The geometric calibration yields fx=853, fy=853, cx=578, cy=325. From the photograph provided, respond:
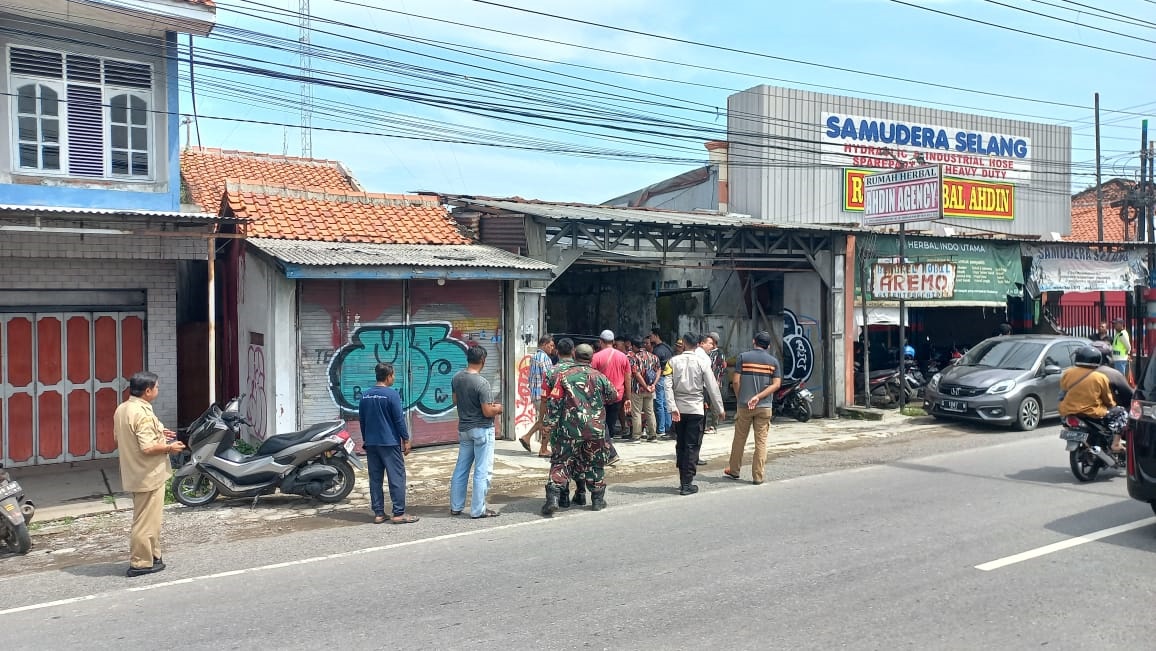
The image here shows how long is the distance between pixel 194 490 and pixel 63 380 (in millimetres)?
4294

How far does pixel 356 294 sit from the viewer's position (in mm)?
11680

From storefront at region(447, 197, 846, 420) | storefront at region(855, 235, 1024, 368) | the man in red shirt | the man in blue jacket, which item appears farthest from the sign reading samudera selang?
the man in blue jacket

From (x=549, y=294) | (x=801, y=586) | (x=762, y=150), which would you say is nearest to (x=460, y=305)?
(x=801, y=586)

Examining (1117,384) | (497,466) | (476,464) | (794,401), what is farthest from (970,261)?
(476,464)

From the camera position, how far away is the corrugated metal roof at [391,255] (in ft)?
35.0

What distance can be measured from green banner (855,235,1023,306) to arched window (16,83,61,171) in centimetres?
1347

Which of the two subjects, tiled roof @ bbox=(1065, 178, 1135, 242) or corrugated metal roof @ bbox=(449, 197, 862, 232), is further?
tiled roof @ bbox=(1065, 178, 1135, 242)

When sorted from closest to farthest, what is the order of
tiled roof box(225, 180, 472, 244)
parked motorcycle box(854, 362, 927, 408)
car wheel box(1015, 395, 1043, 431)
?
tiled roof box(225, 180, 472, 244) < car wheel box(1015, 395, 1043, 431) < parked motorcycle box(854, 362, 927, 408)

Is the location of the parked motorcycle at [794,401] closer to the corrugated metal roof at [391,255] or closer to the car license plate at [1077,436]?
the corrugated metal roof at [391,255]

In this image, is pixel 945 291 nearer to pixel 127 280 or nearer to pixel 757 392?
pixel 757 392

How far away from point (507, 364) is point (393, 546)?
5936 millimetres

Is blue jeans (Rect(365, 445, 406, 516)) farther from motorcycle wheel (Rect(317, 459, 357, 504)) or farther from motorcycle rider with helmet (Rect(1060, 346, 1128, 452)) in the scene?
motorcycle rider with helmet (Rect(1060, 346, 1128, 452))

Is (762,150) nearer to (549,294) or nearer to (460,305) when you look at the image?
(549,294)

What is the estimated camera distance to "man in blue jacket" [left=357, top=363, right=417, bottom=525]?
7.96 m
